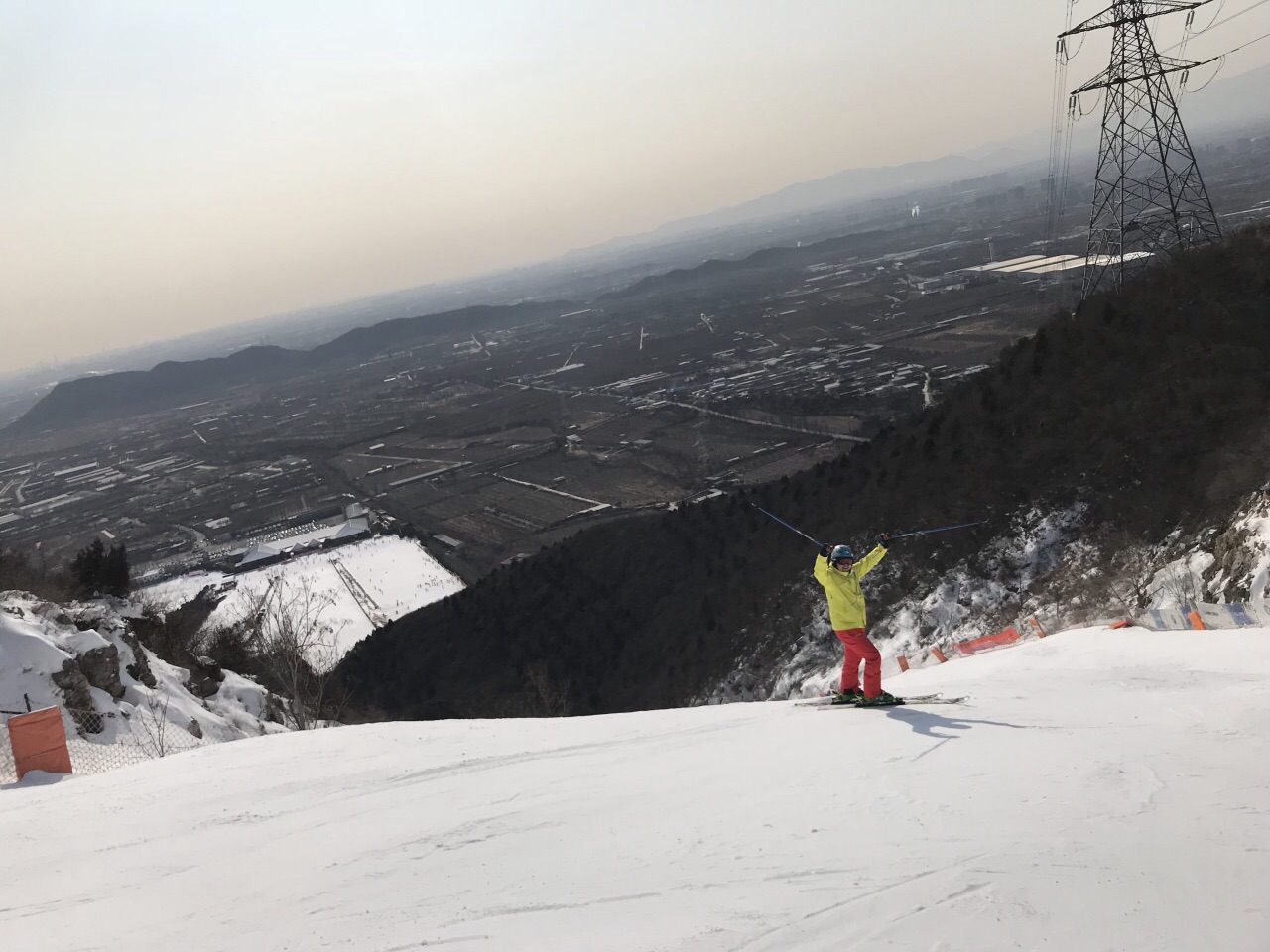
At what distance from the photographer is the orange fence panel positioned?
8945 mm

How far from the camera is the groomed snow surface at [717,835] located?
15.3ft

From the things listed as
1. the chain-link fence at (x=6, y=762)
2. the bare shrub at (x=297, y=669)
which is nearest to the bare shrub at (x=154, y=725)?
the chain-link fence at (x=6, y=762)

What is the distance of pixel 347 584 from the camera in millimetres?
53094

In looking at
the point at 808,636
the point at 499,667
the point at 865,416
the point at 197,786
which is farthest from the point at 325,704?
the point at 865,416

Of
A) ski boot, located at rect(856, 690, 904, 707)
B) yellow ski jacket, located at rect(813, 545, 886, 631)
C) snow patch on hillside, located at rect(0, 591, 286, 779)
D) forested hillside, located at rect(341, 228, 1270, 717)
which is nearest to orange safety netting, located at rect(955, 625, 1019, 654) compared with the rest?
ski boot, located at rect(856, 690, 904, 707)

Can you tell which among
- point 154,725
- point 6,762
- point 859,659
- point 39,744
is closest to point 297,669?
point 154,725

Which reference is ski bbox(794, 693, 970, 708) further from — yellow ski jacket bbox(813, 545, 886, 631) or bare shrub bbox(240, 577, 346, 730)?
bare shrub bbox(240, 577, 346, 730)

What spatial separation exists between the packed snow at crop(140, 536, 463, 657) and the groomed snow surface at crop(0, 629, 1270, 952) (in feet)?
119


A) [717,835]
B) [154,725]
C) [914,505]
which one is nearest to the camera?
[717,835]

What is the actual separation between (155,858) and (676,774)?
15.4ft

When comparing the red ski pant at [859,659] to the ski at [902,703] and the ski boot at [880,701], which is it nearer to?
the ski boot at [880,701]

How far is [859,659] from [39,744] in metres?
10.3

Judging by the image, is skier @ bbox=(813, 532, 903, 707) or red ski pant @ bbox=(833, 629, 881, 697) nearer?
skier @ bbox=(813, 532, 903, 707)

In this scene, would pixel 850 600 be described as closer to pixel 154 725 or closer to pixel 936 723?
pixel 936 723
